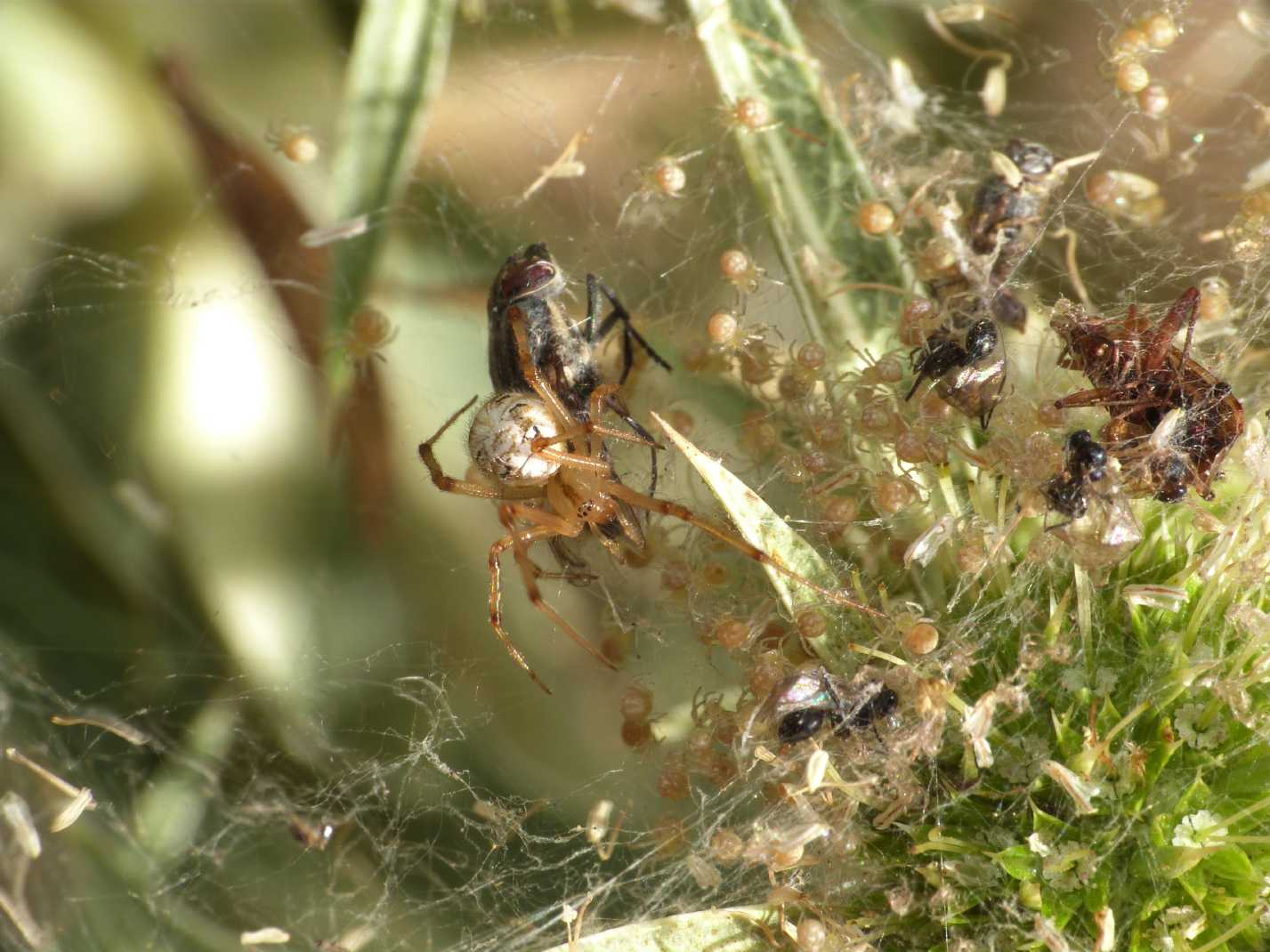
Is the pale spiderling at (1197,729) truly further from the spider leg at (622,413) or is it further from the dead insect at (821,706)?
the spider leg at (622,413)

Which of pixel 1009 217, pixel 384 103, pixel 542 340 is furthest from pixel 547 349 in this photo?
pixel 1009 217

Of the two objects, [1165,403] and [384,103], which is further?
[384,103]

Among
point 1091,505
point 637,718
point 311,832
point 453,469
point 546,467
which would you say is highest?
point 1091,505

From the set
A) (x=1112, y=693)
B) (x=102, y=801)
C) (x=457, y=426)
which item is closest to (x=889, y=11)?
(x=457, y=426)

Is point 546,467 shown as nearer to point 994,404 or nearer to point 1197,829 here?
point 994,404

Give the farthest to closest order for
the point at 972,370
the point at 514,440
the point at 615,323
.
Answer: the point at 615,323, the point at 514,440, the point at 972,370

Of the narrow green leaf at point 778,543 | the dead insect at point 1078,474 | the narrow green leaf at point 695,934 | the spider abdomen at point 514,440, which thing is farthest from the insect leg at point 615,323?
the narrow green leaf at point 695,934
